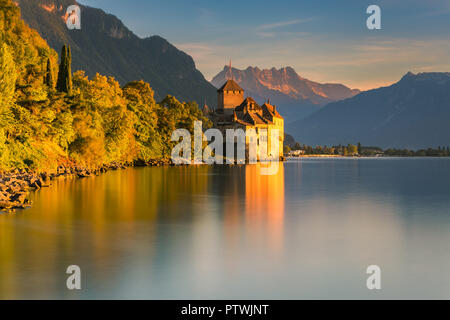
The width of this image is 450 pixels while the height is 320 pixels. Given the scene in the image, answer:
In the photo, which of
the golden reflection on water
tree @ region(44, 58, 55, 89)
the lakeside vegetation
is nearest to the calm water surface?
the golden reflection on water

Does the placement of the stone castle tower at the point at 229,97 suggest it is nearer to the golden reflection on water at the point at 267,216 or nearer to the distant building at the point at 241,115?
the distant building at the point at 241,115

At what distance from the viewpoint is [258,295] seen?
35.6 feet

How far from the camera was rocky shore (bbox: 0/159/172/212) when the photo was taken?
2525 centimetres

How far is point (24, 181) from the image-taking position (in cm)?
3397

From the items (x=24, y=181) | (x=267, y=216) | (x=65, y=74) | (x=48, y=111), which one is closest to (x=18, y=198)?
(x=24, y=181)

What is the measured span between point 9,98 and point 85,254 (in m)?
23.8

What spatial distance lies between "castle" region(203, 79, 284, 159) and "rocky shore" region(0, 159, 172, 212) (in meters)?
75.9

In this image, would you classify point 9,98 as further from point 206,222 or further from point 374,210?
point 374,210

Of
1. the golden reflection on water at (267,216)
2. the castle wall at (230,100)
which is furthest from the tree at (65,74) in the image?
the castle wall at (230,100)

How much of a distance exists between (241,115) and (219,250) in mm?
128572

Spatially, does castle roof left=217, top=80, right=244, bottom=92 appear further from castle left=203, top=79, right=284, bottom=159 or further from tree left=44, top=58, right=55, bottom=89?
tree left=44, top=58, right=55, bottom=89

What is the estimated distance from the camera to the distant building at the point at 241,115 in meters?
138

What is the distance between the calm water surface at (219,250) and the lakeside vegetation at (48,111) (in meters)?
9.49

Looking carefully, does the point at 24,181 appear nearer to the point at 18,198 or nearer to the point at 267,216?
the point at 18,198
